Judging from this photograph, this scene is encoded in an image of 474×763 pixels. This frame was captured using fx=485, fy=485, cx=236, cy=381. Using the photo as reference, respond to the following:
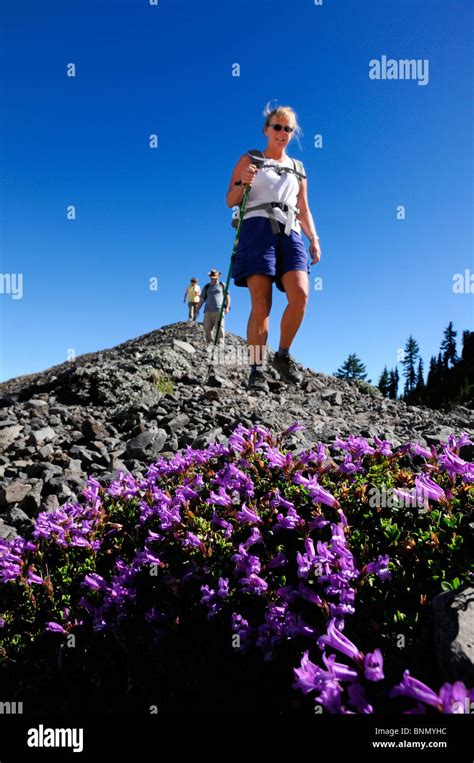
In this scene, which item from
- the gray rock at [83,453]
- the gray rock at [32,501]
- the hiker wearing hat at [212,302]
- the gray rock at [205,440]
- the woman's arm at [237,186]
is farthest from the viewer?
the hiker wearing hat at [212,302]

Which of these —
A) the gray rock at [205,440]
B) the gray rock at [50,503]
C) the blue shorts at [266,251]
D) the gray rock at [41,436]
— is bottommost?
the gray rock at [50,503]

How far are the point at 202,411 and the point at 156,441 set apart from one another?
1205 mm

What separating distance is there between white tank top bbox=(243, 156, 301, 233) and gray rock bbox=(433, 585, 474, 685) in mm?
5830

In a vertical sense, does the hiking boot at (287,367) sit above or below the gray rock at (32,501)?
above

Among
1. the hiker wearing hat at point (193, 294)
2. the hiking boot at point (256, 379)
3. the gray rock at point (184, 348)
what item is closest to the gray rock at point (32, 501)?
the hiking boot at point (256, 379)

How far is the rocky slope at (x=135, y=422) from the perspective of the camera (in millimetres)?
5066

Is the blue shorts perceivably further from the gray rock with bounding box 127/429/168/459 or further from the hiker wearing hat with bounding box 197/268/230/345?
the hiker wearing hat with bounding box 197/268/230/345

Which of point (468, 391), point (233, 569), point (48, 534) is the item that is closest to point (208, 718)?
point (233, 569)

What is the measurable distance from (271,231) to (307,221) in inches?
44.9

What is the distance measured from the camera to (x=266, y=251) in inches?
268

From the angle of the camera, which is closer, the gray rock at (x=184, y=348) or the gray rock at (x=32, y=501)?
the gray rock at (x=32, y=501)

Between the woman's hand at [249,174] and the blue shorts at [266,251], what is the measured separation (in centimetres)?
49

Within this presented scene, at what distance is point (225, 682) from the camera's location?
248 centimetres

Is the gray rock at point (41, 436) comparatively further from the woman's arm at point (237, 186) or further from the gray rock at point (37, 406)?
the woman's arm at point (237, 186)
